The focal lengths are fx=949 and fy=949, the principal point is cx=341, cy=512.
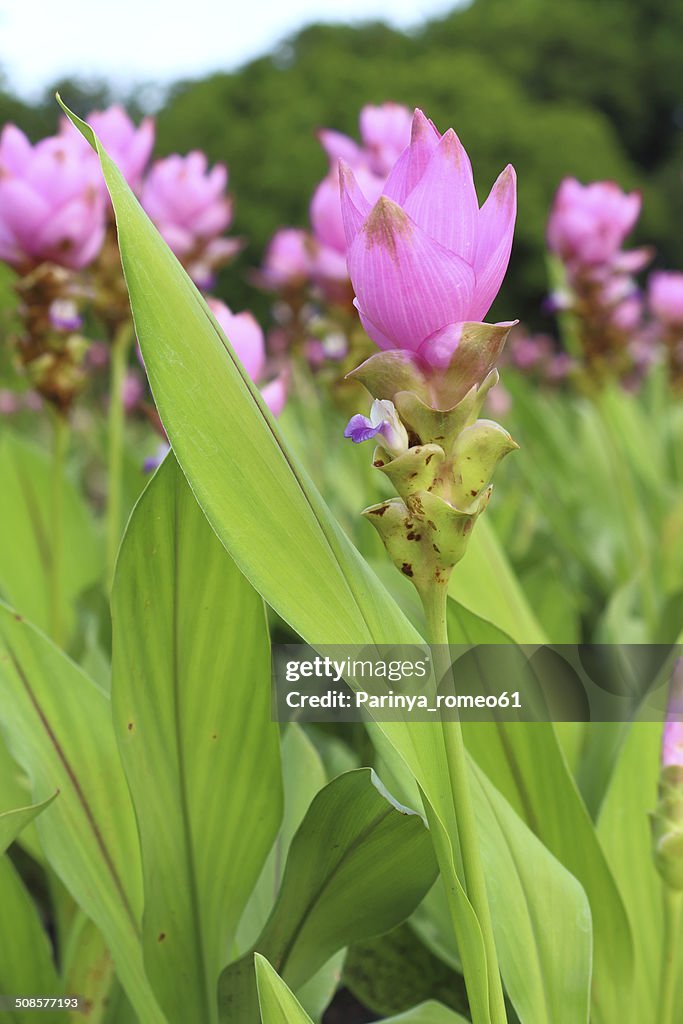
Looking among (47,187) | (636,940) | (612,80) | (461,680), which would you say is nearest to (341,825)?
(461,680)

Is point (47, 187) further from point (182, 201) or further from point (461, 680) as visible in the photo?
point (461, 680)

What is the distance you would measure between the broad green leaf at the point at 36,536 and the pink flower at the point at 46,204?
440 mm

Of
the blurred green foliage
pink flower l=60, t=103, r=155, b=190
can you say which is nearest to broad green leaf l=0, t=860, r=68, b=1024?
pink flower l=60, t=103, r=155, b=190

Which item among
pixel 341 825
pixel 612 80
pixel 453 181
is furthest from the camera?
pixel 612 80

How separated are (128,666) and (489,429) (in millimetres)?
324

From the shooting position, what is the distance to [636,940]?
778mm

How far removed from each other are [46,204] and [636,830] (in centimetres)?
91

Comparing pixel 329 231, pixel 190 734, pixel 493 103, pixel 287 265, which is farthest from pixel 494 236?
pixel 493 103

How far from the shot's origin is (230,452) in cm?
50

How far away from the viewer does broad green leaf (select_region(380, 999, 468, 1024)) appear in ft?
2.25

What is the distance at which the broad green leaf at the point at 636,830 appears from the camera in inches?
30.7

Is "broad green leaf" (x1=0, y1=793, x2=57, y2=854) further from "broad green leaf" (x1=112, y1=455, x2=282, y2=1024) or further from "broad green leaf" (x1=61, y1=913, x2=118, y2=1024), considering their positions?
"broad green leaf" (x1=61, y1=913, x2=118, y2=1024)

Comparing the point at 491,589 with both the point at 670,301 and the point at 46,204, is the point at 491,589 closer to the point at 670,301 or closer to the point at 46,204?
the point at 46,204

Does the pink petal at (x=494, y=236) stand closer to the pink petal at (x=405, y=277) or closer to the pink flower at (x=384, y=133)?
the pink petal at (x=405, y=277)
